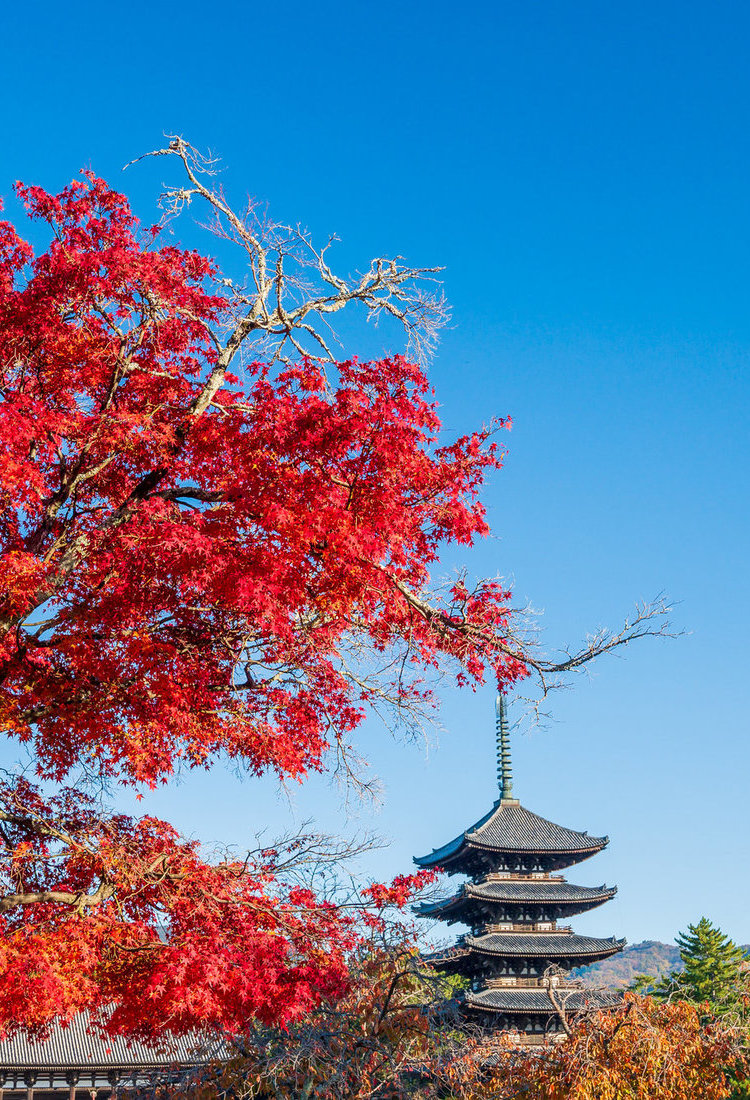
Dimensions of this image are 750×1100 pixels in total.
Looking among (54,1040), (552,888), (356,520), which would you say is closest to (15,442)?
(356,520)

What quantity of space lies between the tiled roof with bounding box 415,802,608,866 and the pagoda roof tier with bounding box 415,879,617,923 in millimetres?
1162

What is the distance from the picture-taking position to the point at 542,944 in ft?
99.7

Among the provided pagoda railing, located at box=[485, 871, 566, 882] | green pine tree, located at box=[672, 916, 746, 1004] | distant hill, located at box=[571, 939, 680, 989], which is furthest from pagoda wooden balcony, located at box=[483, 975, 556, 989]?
distant hill, located at box=[571, 939, 680, 989]

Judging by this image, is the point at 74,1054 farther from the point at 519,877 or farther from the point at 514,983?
the point at 519,877

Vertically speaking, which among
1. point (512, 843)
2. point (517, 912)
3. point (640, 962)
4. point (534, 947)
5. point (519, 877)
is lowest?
point (534, 947)

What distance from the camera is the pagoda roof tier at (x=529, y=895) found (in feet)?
100

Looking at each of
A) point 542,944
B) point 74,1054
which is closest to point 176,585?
point 74,1054

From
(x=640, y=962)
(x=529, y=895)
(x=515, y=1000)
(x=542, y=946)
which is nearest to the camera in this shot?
(x=515, y=1000)

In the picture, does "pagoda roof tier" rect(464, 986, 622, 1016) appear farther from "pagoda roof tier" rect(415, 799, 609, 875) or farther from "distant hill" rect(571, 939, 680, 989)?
"distant hill" rect(571, 939, 680, 989)

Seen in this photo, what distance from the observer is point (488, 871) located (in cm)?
3300

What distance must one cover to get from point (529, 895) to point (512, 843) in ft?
6.27

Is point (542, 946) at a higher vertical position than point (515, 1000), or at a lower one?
higher

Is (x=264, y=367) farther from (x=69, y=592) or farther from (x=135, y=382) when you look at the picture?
(x=69, y=592)

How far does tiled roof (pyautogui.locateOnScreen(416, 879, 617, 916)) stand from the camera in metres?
30.5
